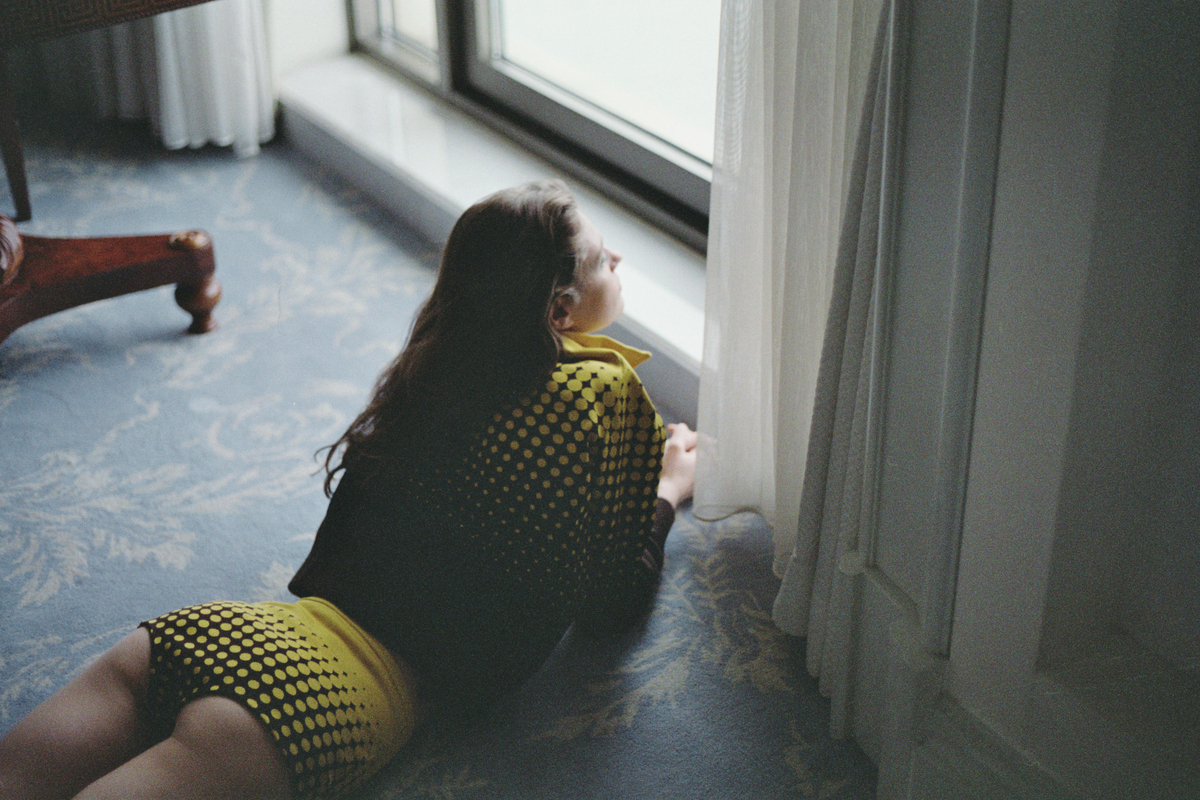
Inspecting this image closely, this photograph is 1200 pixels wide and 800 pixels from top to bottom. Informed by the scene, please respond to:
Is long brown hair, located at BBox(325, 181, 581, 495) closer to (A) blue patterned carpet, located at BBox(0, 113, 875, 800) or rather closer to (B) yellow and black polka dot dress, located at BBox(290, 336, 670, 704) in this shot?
(B) yellow and black polka dot dress, located at BBox(290, 336, 670, 704)

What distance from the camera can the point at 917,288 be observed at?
970 mm

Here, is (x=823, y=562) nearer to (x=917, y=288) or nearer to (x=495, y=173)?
(x=917, y=288)

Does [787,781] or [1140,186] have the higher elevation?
[1140,186]

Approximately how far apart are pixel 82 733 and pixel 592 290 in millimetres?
678

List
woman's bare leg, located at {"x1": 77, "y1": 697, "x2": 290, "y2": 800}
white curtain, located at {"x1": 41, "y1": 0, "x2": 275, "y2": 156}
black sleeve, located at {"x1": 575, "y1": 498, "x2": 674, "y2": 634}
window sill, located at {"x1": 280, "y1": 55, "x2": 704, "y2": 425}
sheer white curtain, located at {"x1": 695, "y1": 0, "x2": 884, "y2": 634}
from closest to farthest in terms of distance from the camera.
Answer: woman's bare leg, located at {"x1": 77, "y1": 697, "x2": 290, "y2": 800}
sheer white curtain, located at {"x1": 695, "y1": 0, "x2": 884, "y2": 634}
black sleeve, located at {"x1": 575, "y1": 498, "x2": 674, "y2": 634}
window sill, located at {"x1": 280, "y1": 55, "x2": 704, "y2": 425}
white curtain, located at {"x1": 41, "y1": 0, "x2": 275, "y2": 156}

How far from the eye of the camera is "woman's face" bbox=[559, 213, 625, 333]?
3.98 ft

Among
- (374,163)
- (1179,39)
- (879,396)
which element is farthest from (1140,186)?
(374,163)

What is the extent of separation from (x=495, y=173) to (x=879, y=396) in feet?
4.59

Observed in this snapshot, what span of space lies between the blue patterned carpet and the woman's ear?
15.1 inches

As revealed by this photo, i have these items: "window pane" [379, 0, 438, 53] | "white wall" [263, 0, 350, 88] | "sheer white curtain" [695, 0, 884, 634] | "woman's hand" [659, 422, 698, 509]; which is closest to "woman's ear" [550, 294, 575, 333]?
"sheer white curtain" [695, 0, 884, 634]

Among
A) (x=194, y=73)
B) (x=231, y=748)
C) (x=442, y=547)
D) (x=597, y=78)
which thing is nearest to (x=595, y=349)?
(x=442, y=547)

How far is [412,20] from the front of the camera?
268cm

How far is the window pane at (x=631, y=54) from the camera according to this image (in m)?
1.98

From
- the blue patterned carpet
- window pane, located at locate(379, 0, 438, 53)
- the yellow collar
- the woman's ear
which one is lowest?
the blue patterned carpet
